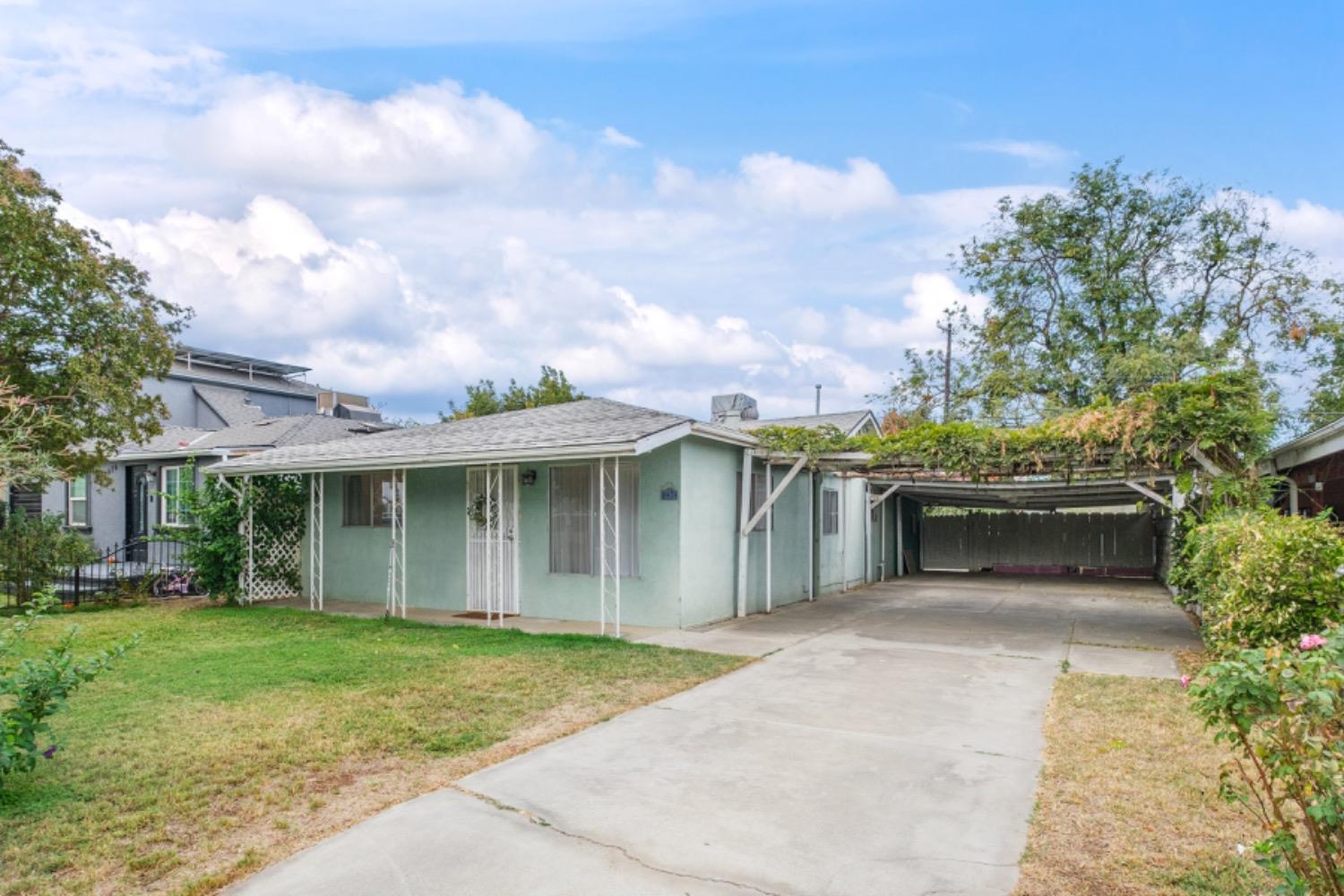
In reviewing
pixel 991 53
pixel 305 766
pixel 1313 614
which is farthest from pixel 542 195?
pixel 1313 614

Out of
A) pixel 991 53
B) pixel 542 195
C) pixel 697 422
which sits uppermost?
pixel 991 53

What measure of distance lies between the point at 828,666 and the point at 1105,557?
637 inches

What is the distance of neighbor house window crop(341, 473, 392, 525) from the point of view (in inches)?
500

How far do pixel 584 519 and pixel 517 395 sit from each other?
19835 millimetres

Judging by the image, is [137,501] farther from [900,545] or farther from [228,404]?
[900,545]

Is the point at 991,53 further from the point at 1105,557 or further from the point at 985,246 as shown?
the point at 1105,557

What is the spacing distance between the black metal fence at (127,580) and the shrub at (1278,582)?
15251 millimetres

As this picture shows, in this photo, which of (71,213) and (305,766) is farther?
(71,213)

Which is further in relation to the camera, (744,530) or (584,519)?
(744,530)

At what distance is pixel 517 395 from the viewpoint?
29625 mm

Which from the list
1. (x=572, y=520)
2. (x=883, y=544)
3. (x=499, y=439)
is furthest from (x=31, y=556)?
(x=883, y=544)

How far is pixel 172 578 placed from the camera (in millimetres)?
14469

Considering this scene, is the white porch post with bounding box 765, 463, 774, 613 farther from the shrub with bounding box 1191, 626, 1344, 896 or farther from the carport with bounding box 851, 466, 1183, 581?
the shrub with bounding box 1191, 626, 1344, 896

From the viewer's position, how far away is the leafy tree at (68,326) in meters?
11.4
